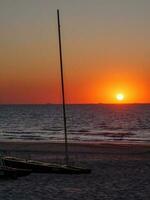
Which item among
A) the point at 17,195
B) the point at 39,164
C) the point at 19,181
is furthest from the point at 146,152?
the point at 17,195

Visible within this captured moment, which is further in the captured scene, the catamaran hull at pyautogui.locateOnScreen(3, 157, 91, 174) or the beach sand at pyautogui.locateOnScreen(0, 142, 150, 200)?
the catamaran hull at pyautogui.locateOnScreen(3, 157, 91, 174)

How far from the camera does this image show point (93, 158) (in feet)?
114

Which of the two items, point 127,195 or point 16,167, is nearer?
point 127,195

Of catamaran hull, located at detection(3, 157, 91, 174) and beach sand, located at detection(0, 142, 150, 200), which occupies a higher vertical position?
catamaran hull, located at detection(3, 157, 91, 174)

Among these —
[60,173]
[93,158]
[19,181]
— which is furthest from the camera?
[93,158]

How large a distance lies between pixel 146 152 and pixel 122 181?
57.0ft

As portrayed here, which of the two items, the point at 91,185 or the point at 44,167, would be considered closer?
the point at 91,185

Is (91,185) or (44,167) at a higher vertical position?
(44,167)

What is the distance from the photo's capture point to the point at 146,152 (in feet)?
134

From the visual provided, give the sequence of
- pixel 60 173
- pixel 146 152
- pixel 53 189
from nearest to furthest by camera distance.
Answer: pixel 53 189, pixel 60 173, pixel 146 152

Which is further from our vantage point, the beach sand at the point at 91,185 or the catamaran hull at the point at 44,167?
the catamaran hull at the point at 44,167

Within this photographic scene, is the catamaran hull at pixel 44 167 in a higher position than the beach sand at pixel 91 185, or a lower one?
higher

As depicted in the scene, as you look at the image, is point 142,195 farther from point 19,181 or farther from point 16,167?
point 16,167

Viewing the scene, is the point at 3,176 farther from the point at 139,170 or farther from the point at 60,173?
the point at 139,170
